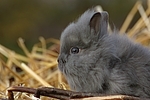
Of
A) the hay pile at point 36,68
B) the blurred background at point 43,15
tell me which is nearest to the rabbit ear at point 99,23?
the hay pile at point 36,68

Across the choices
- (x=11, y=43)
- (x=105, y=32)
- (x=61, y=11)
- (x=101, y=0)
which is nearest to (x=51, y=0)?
(x=61, y=11)

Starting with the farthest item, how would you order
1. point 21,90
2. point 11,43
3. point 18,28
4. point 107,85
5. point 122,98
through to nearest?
1. point 18,28
2. point 11,43
3. point 107,85
4. point 21,90
5. point 122,98

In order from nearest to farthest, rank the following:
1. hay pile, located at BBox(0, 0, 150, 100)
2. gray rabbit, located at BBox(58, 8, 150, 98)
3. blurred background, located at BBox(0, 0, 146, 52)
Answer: gray rabbit, located at BBox(58, 8, 150, 98), hay pile, located at BBox(0, 0, 150, 100), blurred background, located at BBox(0, 0, 146, 52)

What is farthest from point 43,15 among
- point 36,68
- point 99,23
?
point 99,23

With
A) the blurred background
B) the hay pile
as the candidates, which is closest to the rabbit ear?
the hay pile

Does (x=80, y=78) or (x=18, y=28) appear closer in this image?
(x=80, y=78)

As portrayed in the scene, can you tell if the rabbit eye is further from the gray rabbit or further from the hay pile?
the hay pile

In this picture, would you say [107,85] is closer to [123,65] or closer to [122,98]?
[123,65]

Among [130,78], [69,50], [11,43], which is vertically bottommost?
[130,78]
